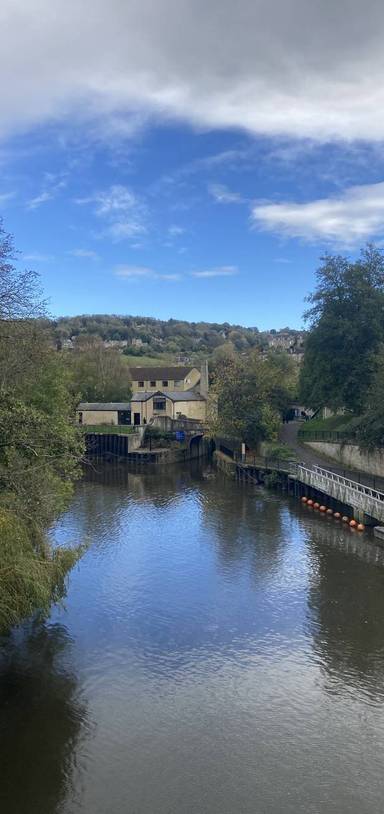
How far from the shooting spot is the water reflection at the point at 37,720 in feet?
43.1

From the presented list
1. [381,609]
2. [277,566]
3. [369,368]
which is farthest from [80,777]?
[369,368]

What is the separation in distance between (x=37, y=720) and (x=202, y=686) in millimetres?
4587

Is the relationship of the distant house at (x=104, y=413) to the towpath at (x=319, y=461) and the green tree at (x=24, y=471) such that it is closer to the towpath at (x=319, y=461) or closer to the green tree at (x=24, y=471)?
the towpath at (x=319, y=461)

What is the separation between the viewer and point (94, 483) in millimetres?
51656

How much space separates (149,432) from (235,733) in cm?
5422

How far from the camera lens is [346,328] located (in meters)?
46.6

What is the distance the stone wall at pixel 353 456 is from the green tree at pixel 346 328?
11.7 feet

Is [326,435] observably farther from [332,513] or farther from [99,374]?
[99,374]

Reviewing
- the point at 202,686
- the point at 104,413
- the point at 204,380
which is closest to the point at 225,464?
the point at 104,413

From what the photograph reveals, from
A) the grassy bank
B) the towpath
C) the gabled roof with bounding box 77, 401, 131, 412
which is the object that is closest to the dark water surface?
the towpath

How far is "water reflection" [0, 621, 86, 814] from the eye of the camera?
13137mm

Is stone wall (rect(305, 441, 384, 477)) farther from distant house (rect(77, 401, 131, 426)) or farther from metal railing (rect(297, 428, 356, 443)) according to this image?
distant house (rect(77, 401, 131, 426))

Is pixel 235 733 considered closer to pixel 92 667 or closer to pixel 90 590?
pixel 92 667

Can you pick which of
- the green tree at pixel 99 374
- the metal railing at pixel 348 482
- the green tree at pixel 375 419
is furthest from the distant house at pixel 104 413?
the green tree at pixel 375 419
